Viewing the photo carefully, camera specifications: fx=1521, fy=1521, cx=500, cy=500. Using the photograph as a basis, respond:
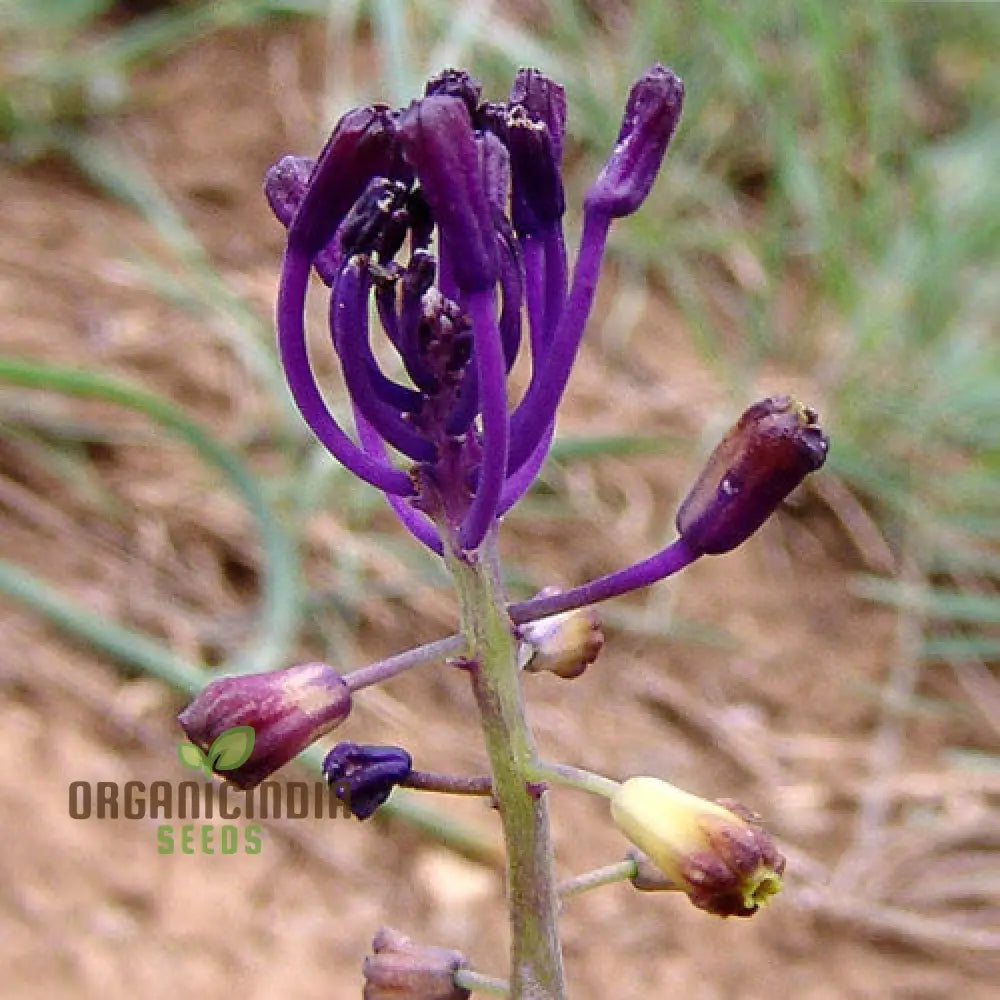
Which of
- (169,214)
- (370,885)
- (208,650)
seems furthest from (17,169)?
(370,885)

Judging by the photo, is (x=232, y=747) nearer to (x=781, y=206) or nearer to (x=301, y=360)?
(x=301, y=360)

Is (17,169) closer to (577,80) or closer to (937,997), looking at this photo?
(577,80)

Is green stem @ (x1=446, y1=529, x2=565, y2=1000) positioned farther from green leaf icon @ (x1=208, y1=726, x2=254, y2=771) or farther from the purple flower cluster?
green leaf icon @ (x1=208, y1=726, x2=254, y2=771)

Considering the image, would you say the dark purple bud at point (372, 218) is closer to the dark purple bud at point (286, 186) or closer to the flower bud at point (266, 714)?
the dark purple bud at point (286, 186)

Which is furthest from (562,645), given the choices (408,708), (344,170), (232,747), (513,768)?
(408,708)

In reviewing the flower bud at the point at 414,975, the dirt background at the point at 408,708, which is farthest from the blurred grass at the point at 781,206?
the flower bud at the point at 414,975
